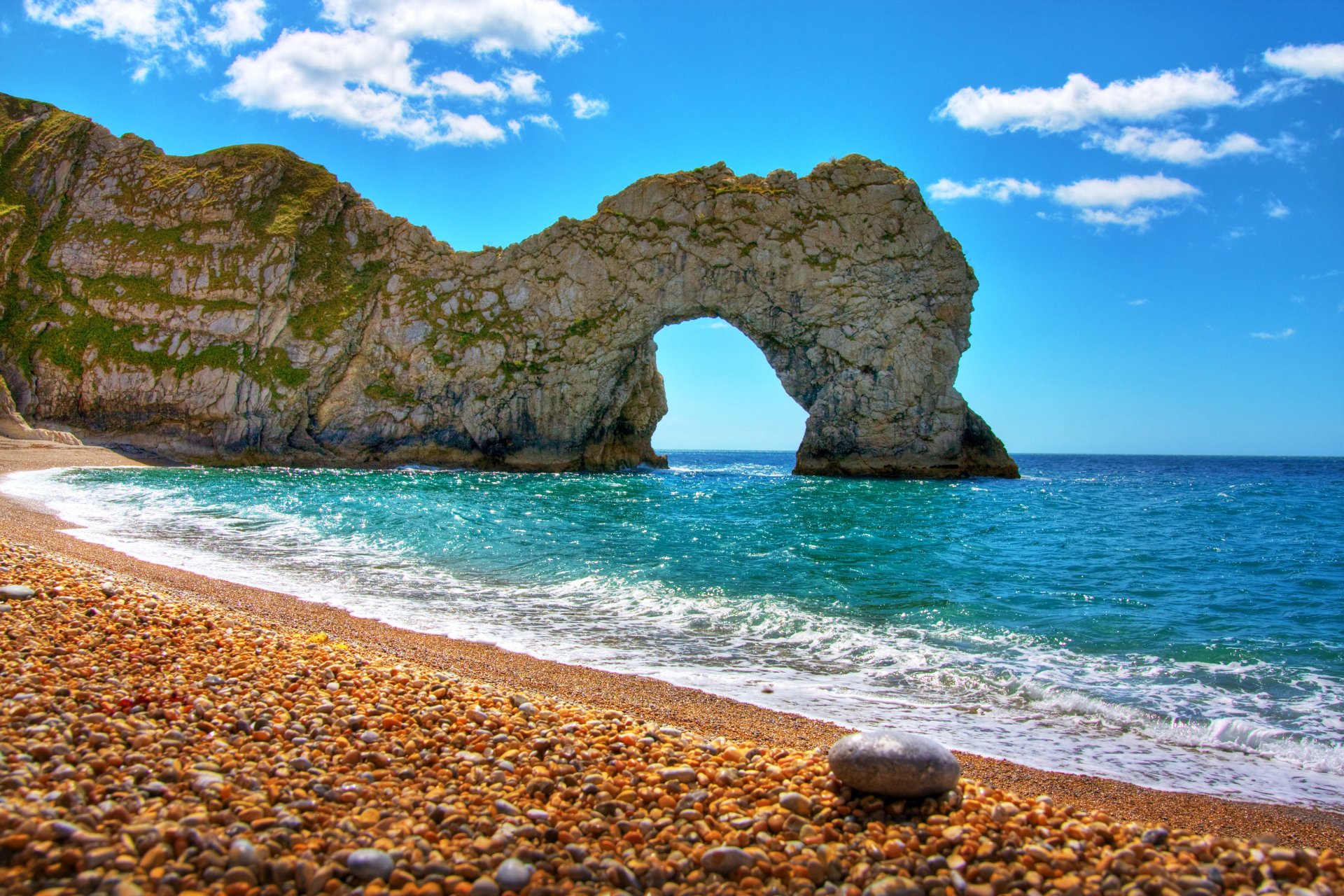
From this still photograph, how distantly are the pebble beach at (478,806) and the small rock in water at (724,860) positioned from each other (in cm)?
1

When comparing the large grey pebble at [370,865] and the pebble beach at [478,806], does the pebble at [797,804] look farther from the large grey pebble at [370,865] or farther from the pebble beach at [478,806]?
the large grey pebble at [370,865]

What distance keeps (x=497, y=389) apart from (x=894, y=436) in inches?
1007

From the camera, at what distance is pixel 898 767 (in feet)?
12.8

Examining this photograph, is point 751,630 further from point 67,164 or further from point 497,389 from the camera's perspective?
point 67,164

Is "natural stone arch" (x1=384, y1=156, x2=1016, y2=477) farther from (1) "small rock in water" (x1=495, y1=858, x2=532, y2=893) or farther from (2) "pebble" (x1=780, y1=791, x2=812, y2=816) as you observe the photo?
(1) "small rock in water" (x1=495, y1=858, x2=532, y2=893)

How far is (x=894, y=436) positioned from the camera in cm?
4644

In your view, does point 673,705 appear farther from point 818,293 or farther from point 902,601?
point 818,293

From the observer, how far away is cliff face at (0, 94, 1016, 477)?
1820 inches

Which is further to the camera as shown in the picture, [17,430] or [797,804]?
[17,430]

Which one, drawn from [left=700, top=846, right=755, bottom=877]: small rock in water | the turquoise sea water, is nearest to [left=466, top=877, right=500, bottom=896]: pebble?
[left=700, top=846, right=755, bottom=877]: small rock in water

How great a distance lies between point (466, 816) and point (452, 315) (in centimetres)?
4949

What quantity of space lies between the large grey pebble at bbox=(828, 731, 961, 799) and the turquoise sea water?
2.09m

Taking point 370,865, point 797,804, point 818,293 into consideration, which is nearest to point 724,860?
point 797,804

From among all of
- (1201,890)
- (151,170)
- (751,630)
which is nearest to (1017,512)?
(751,630)
